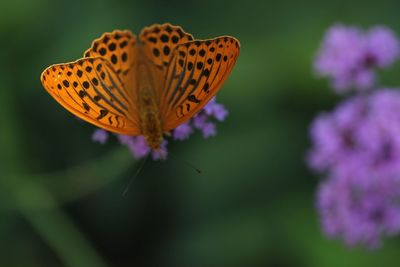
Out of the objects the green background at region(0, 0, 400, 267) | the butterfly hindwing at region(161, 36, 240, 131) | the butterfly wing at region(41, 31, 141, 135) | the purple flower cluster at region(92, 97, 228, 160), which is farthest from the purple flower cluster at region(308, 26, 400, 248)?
the butterfly wing at region(41, 31, 141, 135)

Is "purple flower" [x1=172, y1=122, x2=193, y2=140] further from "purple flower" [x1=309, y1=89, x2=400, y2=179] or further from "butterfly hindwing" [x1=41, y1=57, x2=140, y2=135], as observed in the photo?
"purple flower" [x1=309, y1=89, x2=400, y2=179]

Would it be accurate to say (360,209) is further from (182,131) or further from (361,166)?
(182,131)

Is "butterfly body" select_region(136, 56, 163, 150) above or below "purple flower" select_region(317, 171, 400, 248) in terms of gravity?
below

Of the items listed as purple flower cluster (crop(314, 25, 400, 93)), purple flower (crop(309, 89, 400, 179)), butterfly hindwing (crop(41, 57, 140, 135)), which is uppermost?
purple flower cluster (crop(314, 25, 400, 93))

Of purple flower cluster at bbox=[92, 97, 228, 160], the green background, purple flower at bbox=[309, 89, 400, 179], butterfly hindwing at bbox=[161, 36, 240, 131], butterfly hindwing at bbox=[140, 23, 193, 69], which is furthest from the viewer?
the green background

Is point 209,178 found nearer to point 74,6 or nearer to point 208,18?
point 208,18

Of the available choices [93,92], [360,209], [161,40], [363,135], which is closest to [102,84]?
[93,92]
